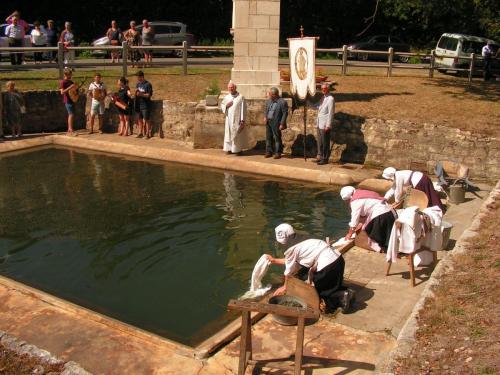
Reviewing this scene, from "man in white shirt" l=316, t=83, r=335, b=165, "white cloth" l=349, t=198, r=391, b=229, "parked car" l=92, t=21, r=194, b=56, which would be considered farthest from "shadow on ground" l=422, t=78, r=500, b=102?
"parked car" l=92, t=21, r=194, b=56

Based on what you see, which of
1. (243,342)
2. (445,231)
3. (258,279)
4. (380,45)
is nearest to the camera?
(243,342)

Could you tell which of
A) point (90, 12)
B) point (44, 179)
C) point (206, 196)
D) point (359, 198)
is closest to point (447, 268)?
point (359, 198)

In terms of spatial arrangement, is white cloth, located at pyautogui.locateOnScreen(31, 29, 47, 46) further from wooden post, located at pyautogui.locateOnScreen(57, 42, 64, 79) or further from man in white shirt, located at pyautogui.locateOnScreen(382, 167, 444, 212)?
man in white shirt, located at pyautogui.locateOnScreen(382, 167, 444, 212)

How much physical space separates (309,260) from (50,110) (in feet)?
43.1

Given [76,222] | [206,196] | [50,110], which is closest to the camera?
[76,222]

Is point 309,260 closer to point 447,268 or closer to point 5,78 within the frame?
point 447,268

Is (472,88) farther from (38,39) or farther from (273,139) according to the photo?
(38,39)

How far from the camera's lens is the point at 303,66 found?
14.4 m

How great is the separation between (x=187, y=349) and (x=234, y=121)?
904cm

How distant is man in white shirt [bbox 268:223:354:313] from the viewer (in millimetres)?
7457

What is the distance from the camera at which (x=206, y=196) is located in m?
12.5

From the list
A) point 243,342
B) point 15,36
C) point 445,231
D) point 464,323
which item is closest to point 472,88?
point 445,231

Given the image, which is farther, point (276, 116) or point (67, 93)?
point (67, 93)

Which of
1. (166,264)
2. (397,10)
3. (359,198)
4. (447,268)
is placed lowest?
(166,264)
